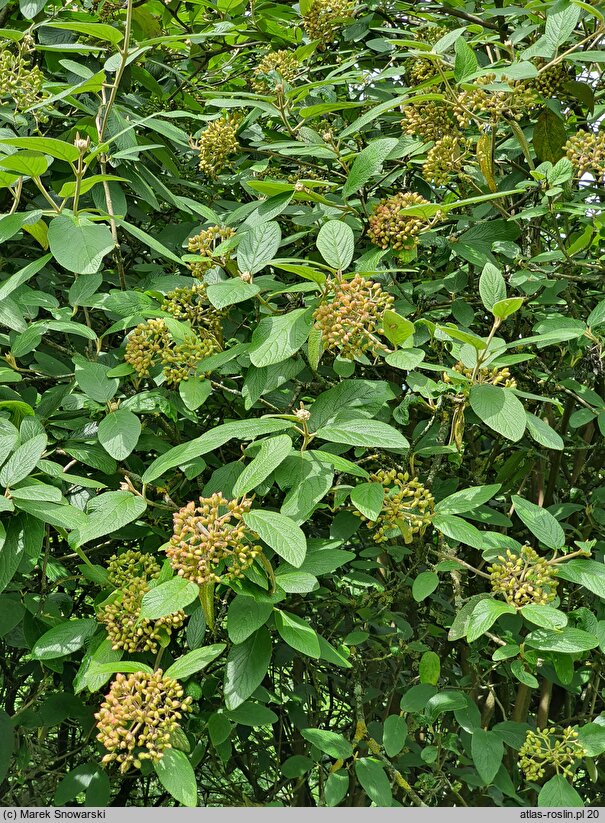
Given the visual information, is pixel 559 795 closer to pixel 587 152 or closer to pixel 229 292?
pixel 229 292

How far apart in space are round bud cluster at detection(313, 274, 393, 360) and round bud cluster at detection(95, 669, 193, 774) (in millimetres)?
556

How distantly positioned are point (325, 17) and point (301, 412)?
117 cm

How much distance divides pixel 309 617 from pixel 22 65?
1261mm

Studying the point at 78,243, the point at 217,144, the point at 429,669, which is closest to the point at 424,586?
the point at 429,669

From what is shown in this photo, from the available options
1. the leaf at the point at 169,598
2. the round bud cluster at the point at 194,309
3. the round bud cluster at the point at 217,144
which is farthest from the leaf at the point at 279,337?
the round bud cluster at the point at 217,144

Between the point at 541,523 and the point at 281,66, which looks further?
the point at 281,66

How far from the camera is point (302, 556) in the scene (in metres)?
1.05

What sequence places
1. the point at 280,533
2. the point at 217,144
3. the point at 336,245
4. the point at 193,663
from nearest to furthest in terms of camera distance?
1. the point at 280,533
2. the point at 193,663
3. the point at 336,245
4. the point at 217,144

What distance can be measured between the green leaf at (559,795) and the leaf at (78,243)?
1.12 metres

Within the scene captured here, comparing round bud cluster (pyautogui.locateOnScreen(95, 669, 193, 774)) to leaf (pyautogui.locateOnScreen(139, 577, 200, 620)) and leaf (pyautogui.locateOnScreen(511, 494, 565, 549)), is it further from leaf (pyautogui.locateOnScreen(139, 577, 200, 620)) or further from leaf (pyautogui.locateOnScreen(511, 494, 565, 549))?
leaf (pyautogui.locateOnScreen(511, 494, 565, 549))

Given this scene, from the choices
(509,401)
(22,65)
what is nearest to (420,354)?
(509,401)

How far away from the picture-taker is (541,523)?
134cm

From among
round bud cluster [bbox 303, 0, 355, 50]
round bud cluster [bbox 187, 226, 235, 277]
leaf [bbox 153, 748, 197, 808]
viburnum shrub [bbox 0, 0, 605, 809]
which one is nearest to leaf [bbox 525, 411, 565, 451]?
viburnum shrub [bbox 0, 0, 605, 809]

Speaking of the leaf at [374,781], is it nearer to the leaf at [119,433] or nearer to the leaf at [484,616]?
the leaf at [484,616]
